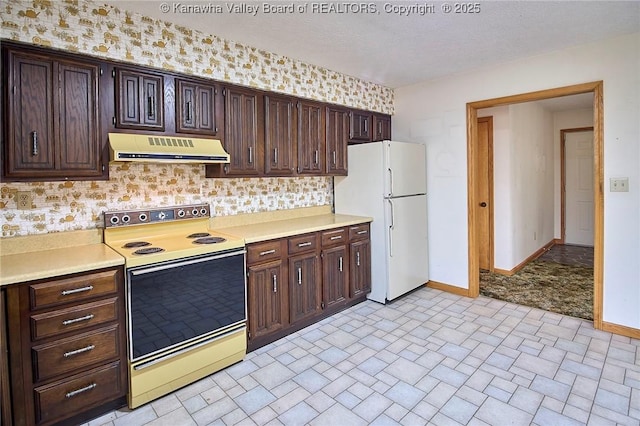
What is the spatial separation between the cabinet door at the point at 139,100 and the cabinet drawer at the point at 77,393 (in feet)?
5.04

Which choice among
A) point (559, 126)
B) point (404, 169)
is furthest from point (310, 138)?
point (559, 126)

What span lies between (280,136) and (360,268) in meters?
1.55

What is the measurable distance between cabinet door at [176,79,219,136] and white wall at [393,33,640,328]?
252cm

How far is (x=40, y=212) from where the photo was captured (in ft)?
7.59

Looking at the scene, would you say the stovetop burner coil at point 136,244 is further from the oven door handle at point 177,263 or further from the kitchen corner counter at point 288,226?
the kitchen corner counter at point 288,226

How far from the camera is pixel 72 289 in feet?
6.35

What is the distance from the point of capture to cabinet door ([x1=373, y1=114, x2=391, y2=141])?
14.4ft

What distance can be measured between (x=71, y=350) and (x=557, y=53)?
14.1 ft

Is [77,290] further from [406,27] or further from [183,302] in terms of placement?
[406,27]

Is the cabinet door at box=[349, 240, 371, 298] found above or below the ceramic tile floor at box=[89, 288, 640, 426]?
above

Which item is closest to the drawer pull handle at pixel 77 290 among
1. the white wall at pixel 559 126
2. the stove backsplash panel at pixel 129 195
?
the stove backsplash panel at pixel 129 195

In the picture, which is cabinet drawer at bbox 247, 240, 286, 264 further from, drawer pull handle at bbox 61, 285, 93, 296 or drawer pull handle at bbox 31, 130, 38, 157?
drawer pull handle at bbox 31, 130, 38, 157

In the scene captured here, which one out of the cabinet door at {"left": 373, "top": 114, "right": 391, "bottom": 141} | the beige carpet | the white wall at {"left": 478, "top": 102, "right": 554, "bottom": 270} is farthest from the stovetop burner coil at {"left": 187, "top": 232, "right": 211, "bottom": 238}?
the white wall at {"left": 478, "top": 102, "right": 554, "bottom": 270}

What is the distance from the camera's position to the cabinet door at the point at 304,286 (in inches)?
Answer: 122
